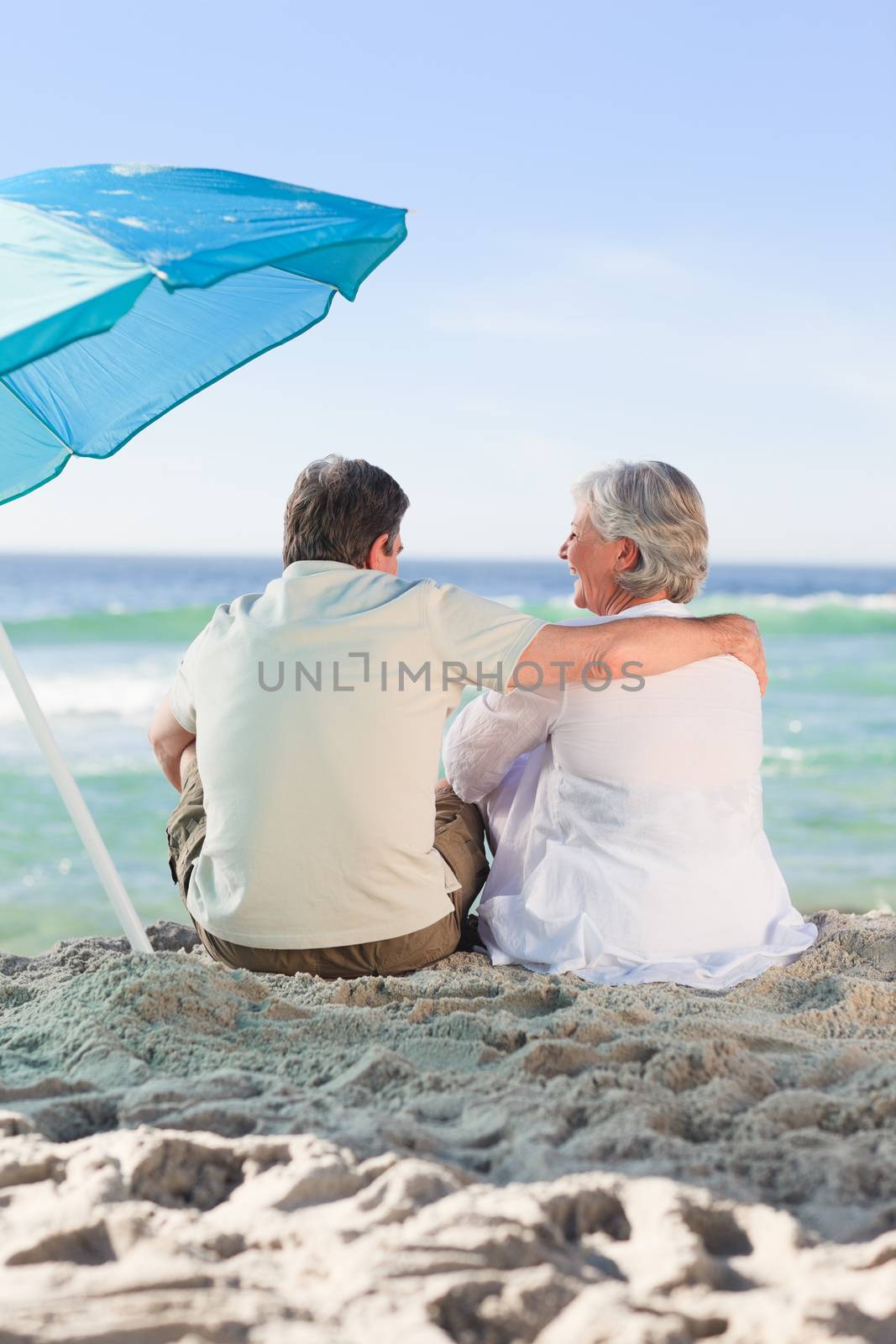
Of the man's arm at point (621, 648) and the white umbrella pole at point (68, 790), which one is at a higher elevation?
the man's arm at point (621, 648)

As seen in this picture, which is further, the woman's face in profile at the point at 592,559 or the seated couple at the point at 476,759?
the woman's face in profile at the point at 592,559

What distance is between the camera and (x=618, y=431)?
→ 127 feet

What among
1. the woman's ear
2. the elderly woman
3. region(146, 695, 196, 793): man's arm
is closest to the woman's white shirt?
the elderly woman

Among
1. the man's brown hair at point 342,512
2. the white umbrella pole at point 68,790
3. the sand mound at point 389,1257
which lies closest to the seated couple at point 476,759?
the man's brown hair at point 342,512

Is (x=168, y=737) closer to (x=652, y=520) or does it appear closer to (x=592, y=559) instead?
(x=592, y=559)

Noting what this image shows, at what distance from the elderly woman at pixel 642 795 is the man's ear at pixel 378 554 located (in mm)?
451

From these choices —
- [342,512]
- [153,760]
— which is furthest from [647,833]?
[153,760]

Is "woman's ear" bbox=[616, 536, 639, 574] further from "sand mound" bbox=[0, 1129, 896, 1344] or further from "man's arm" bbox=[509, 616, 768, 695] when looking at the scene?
"sand mound" bbox=[0, 1129, 896, 1344]

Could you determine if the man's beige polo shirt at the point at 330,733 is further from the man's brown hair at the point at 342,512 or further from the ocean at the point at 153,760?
the ocean at the point at 153,760

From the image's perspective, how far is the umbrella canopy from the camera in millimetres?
2016

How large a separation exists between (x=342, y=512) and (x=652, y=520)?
802mm

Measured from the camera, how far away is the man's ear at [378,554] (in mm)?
2822

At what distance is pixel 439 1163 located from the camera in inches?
67.0

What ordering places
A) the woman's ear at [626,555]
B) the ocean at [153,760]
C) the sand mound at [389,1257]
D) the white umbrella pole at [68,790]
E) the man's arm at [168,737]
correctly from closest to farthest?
the sand mound at [389,1257] → the white umbrella pole at [68,790] → the woman's ear at [626,555] → the man's arm at [168,737] → the ocean at [153,760]
